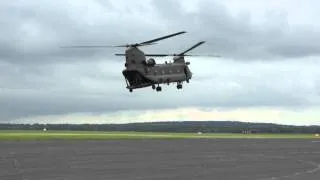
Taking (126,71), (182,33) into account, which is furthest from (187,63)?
(182,33)

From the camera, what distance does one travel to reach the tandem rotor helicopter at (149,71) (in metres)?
70.6

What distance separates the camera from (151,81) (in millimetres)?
72125

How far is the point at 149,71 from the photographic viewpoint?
73438 mm

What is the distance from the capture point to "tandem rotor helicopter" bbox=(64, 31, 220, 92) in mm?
70625
